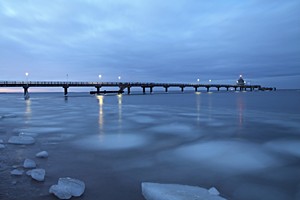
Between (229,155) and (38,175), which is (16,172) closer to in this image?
(38,175)

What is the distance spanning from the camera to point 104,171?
7625 millimetres

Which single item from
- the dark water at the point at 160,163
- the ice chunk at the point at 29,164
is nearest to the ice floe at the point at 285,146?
the dark water at the point at 160,163

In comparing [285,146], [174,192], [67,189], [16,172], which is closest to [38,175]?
[16,172]

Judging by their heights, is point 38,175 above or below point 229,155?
above

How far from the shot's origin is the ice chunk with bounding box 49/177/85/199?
5793mm

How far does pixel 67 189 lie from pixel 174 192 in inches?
98.5

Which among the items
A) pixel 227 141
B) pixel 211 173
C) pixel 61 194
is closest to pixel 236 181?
pixel 211 173

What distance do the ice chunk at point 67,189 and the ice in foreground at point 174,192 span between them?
5.05 feet

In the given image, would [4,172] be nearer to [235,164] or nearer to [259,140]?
[235,164]

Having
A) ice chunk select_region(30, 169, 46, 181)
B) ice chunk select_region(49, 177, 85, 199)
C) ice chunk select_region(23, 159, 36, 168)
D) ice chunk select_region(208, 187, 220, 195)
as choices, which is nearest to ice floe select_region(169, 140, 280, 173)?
ice chunk select_region(208, 187, 220, 195)

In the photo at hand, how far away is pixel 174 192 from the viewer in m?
5.93

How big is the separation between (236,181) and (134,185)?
2803 mm

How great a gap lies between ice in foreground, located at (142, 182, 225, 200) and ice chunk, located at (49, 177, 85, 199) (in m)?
1.54

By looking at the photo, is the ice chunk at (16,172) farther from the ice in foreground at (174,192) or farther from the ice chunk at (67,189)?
the ice in foreground at (174,192)
